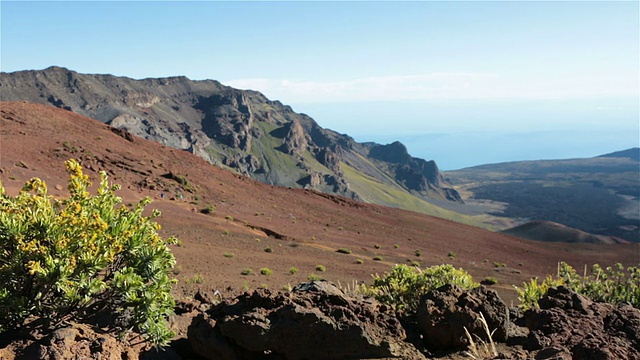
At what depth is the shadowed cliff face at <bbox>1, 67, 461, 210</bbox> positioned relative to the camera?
109 m

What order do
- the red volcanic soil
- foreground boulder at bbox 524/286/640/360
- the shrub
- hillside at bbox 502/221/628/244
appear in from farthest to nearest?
hillside at bbox 502/221/628/244 < the red volcanic soil < the shrub < foreground boulder at bbox 524/286/640/360

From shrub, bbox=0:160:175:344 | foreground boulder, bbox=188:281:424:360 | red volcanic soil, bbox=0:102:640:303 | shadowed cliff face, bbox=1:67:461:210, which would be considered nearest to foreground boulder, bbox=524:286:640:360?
foreground boulder, bbox=188:281:424:360

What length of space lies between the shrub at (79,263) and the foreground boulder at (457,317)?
4204mm

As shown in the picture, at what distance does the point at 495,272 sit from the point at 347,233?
49.6 feet

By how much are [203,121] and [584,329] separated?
498 ft

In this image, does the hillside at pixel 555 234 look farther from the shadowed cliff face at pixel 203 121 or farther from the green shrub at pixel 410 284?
the green shrub at pixel 410 284

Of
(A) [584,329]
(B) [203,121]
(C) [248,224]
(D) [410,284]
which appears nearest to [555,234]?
(C) [248,224]

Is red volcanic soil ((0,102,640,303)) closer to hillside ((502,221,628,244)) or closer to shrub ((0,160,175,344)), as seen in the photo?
shrub ((0,160,175,344))

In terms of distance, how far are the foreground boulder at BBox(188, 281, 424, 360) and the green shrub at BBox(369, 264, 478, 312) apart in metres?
2.14

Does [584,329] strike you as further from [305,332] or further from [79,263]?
[79,263]

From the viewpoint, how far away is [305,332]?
6.21m

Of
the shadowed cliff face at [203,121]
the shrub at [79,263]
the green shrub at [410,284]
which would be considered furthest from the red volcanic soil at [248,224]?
the shadowed cliff face at [203,121]

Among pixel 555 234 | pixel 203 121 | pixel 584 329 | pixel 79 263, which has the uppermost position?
pixel 203 121

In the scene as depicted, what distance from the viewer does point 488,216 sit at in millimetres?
161125
